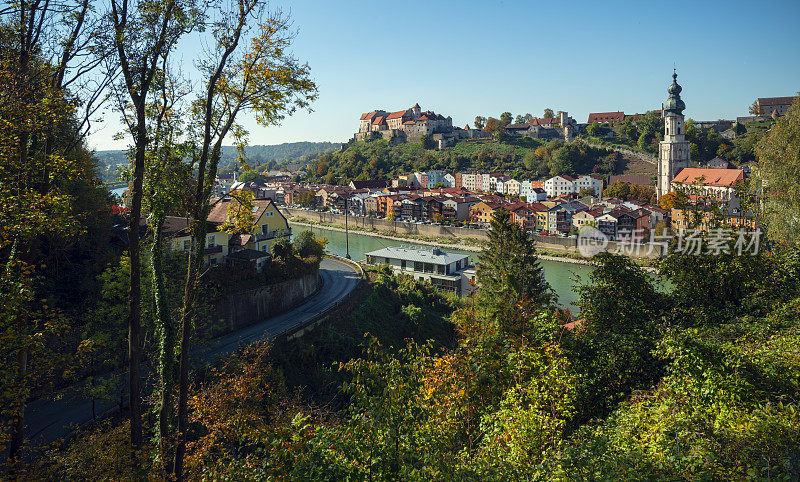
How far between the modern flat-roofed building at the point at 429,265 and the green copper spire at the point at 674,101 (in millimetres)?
34743

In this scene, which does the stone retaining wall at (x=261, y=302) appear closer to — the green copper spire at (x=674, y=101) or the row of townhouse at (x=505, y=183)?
the row of townhouse at (x=505, y=183)

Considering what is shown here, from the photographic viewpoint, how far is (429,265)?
2175 centimetres

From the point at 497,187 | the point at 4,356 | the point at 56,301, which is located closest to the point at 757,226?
the point at 4,356

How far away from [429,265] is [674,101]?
37.3 metres

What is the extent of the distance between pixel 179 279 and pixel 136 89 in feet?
21.7

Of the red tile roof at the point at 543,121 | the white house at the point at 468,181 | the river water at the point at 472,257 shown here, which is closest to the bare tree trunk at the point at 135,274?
the river water at the point at 472,257

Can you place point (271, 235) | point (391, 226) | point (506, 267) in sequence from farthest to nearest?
point (391, 226), point (271, 235), point (506, 267)

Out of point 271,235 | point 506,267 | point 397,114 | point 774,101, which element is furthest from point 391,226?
point 774,101

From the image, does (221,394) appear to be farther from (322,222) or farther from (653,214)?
(322,222)

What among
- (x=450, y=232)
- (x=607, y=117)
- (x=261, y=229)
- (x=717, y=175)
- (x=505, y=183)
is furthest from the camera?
(x=607, y=117)

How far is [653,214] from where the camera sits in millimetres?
31562

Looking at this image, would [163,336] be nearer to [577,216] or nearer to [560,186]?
[577,216]

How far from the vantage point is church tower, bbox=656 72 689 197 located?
43.0m

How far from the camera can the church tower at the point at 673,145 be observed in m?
43.0
